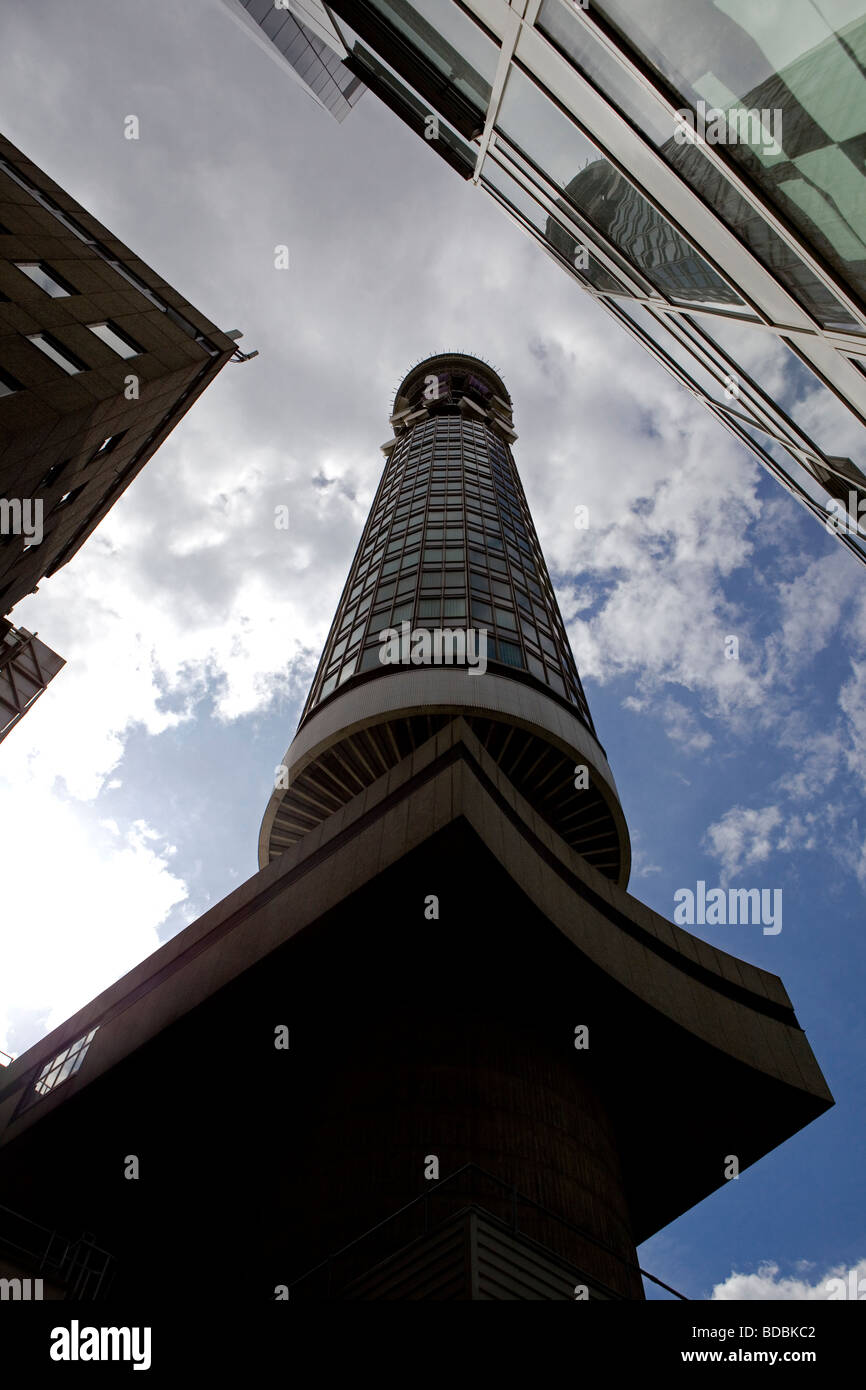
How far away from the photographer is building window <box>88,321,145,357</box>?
2145 cm

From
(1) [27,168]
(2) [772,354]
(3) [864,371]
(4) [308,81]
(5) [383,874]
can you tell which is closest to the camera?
(3) [864,371]

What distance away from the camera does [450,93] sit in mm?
15633

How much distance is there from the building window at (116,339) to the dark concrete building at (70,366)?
0.04 m

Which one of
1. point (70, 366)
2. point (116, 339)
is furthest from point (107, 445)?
point (70, 366)

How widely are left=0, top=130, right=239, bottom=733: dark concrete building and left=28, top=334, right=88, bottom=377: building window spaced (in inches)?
1.3

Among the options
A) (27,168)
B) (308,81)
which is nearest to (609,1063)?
(27,168)

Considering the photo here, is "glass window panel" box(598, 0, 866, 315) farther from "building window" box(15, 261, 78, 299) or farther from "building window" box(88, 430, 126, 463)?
"building window" box(88, 430, 126, 463)

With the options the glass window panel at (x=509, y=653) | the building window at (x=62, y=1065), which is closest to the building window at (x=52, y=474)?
the glass window panel at (x=509, y=653)

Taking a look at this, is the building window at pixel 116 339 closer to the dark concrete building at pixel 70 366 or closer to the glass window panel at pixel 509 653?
the dark concrete building at pixel 70 366

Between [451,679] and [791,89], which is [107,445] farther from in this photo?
[791,89]

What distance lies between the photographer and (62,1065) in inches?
801

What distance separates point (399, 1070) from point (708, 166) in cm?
1477

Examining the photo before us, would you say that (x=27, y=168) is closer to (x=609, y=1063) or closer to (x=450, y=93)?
(x=450, y=93)
